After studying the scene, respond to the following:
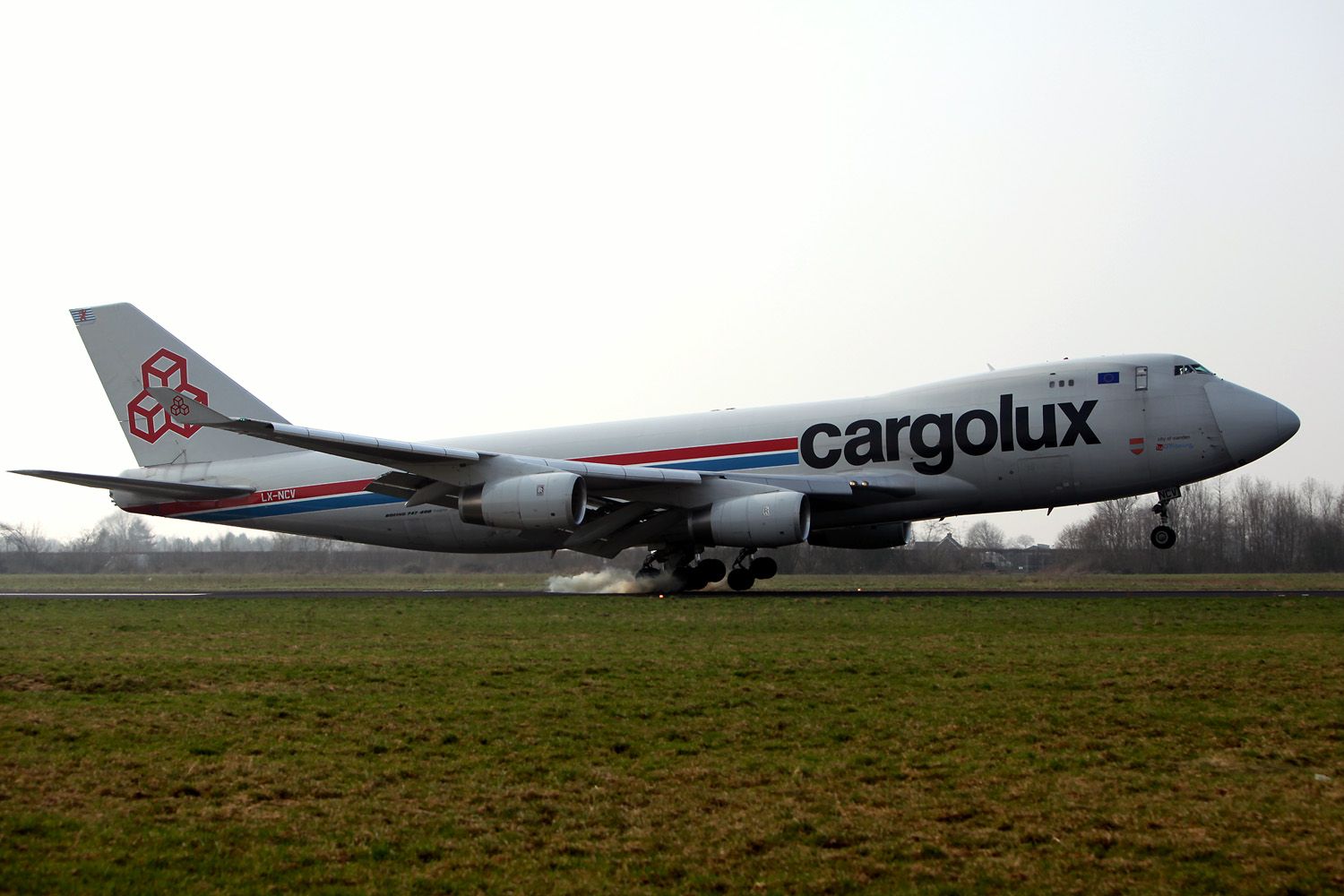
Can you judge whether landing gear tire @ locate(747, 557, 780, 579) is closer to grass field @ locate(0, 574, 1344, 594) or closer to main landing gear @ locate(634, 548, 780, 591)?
main landing gear @ locate(634, 548, 780, 591)

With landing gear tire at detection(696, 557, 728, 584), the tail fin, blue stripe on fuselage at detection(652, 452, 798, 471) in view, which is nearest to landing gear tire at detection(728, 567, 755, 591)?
landing gear tire at detection(696, 557, 728, 584)

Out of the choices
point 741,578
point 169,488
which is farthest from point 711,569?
point 169,488

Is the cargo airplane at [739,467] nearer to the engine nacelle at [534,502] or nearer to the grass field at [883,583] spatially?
the engine nacelle at [534,502]

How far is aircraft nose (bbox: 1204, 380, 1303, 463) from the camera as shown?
2625cm

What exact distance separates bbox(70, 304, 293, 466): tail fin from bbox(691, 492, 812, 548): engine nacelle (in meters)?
Answer: 13.8

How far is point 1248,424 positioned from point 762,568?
11903 millimetres

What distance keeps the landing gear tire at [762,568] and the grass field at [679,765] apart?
14.1 meters

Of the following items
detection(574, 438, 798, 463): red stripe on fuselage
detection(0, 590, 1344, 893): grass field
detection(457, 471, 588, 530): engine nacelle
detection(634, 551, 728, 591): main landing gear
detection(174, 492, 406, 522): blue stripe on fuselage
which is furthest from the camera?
detection(174, 492, 406, 522): blue stripe on fuselage

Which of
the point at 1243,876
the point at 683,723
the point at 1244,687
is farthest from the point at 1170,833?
the point at 1244,687

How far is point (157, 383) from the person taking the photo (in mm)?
33844

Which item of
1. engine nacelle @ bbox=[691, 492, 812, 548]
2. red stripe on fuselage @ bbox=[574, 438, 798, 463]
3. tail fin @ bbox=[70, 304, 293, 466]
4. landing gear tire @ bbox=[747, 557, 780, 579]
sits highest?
tail fin @ bbox=[70, 304, 293, 466]

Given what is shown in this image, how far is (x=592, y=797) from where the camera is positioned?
812 cm

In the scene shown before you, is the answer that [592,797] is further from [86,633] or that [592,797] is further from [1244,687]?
[86,633]

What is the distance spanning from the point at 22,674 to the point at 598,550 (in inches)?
692
